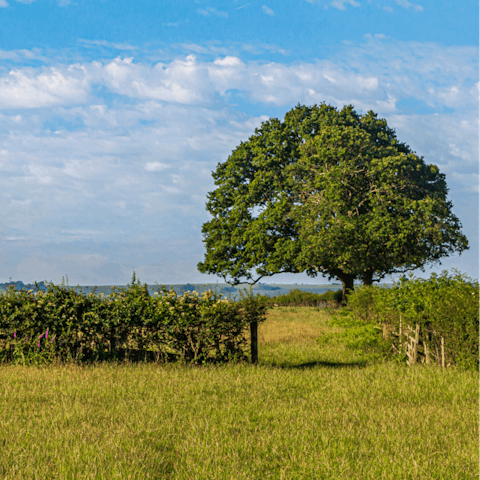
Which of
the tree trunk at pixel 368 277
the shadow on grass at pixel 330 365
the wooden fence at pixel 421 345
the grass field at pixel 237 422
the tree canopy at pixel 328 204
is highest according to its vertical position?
the tree canopy at pixel 328 204

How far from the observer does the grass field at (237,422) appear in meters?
4.74

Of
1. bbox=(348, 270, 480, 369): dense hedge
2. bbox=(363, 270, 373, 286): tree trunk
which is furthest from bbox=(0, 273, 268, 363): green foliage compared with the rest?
bbox=(363, 270, 373, 286): tree trunk

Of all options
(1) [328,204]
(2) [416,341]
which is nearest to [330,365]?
(2) [416,341]

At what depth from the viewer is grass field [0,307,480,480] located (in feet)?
15.6

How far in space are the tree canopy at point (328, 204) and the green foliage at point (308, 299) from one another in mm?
2928

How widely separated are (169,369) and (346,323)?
7798 mm

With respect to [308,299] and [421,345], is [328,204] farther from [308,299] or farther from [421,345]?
[421,345]

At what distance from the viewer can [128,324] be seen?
9906 mm

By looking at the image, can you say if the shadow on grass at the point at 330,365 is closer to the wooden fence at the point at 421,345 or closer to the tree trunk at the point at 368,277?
the wooden fence at the point at 421,345

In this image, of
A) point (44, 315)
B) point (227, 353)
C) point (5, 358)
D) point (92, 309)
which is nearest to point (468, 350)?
point (227, 353)

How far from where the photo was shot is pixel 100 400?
7.21m

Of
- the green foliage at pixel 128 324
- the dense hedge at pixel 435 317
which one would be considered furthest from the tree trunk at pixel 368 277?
the green foliage at pixel 128 324

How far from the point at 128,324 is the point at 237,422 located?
4471 millimetres

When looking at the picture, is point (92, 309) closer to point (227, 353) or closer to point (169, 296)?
point (169, 296)
